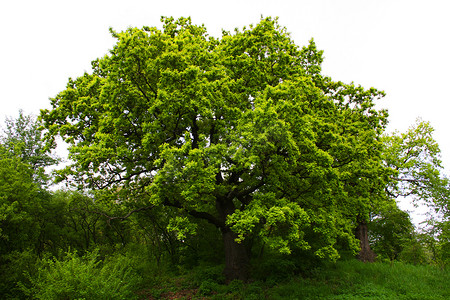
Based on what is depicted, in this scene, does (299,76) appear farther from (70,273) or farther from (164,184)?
(70,273)

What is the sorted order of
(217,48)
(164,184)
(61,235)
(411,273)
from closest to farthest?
(164,184)
(411,273)
(217,48)
(61,235)

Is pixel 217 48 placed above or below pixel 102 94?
above

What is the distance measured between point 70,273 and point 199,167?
5.27 meters

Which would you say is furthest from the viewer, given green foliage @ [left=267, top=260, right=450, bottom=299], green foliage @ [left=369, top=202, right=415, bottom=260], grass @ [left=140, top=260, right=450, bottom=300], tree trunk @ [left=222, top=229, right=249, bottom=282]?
green foliage @ [left=369, top=202, right=415, bottom=260]

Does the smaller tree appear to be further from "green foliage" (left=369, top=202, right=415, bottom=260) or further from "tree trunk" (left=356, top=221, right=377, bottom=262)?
"green foliage" (left=369, top=202, right=415, bottom=260)

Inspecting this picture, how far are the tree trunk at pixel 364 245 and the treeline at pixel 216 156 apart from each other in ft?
6.96

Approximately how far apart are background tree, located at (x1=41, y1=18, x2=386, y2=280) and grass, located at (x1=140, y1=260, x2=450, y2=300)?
1.22 m

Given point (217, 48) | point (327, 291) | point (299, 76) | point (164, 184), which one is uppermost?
point (217, 48)

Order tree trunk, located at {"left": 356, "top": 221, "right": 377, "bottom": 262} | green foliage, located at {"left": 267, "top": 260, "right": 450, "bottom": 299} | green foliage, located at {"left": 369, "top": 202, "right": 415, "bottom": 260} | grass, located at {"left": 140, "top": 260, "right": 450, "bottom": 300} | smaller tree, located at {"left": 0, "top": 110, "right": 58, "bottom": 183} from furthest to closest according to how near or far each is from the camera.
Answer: smaller tree, located at {"left": 0, "top": 110, "right": 58, "bottom": 183}, green foliage, located at {"left": 369, "top": 202, "right": 415, "bottom": 260}, tree trunk, located at {"left": 356, "top": 221, "right": 377, "bottom": 262}, grass, located at {"left": 140, "top": 260, "right": 450, "bottom": 300}, green foliage, located at {"left": 267, "top": 260, "right": 450, "bottom": 299}

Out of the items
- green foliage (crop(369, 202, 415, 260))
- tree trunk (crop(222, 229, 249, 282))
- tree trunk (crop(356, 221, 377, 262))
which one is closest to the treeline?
tree trunk (crop(222, 229, 249, 282))

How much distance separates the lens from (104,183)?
13211 millimetres

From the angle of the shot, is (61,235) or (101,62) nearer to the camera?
(101,62)

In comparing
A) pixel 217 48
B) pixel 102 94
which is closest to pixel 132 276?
pixel 102 94

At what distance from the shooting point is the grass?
433 inches
